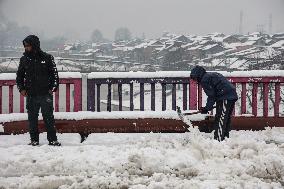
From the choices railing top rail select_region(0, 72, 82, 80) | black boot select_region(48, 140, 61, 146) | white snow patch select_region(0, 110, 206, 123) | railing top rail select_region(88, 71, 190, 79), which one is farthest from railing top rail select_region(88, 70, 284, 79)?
black boot select_region(48, 140, 61, 146)

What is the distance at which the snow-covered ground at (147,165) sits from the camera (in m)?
4.09

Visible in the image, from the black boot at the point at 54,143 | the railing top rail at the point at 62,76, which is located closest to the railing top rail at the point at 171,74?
the railing top rail at the point at 62,76

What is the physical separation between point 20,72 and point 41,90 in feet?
1.47

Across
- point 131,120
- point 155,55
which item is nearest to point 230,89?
point 131,120

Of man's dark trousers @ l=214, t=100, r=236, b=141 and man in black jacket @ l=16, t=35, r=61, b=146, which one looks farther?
man's dark trousers @ l=214, t=100, r=236, b=141

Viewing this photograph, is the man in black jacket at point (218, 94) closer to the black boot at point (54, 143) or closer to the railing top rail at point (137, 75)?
the railing top rail at point (137, 75)

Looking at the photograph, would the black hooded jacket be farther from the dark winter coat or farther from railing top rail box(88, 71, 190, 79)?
the dark winter coat

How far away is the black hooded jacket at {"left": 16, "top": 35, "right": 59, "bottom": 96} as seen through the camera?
18.9 ft

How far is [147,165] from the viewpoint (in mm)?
4559

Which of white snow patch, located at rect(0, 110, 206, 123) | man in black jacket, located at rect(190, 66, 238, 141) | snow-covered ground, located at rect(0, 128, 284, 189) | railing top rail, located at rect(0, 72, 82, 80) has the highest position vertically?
railing top rail, located at rect(0, 72, 82, 80)

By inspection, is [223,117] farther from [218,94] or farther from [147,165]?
[147,165]

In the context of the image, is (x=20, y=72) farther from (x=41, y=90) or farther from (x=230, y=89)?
(x=230, y=89)

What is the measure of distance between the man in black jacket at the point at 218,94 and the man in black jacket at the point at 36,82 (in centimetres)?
230

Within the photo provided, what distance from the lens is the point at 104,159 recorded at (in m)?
4.96
